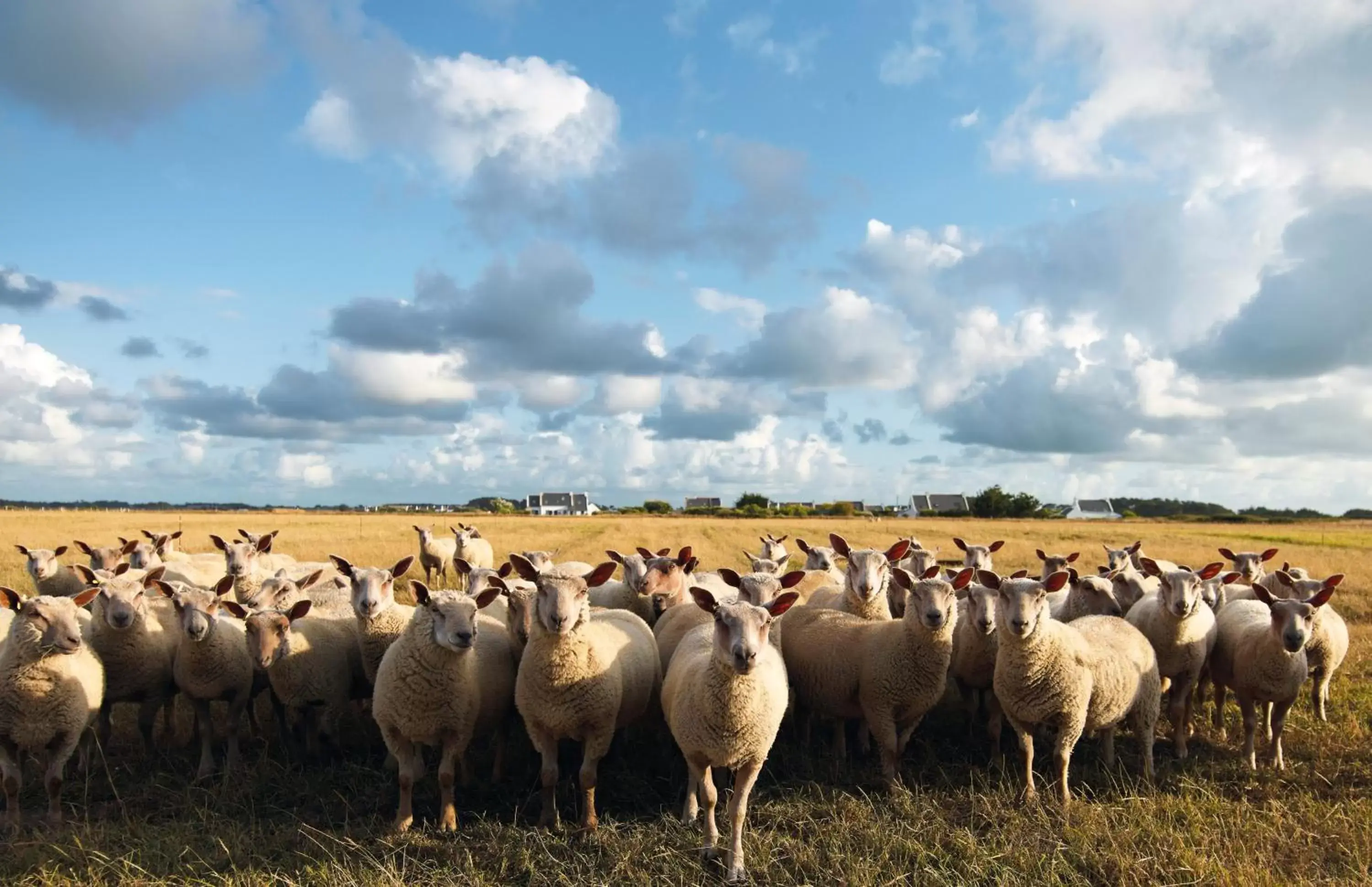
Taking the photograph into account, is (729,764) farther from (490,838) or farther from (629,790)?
(490,838)

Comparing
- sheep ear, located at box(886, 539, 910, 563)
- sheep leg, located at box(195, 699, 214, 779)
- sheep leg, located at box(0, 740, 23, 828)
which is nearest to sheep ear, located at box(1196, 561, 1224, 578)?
sheep ear, located at box(886, 539, 910, 563)

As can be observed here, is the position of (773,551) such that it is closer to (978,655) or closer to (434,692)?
(978,655)

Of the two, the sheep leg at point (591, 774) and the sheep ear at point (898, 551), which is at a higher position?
the sheep ear at point (898, 551)

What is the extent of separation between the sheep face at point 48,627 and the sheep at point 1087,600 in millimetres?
10411

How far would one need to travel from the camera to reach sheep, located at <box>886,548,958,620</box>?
423 inches

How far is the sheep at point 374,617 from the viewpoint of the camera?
903 centimetres

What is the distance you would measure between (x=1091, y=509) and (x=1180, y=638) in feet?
331

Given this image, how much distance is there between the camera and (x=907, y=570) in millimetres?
12422

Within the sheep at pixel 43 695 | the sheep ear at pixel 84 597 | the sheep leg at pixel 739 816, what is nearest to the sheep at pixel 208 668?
the sheep ear at pixel 84 597

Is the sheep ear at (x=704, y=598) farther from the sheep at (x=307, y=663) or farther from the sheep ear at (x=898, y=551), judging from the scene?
the sheep at (x=307, y=663)

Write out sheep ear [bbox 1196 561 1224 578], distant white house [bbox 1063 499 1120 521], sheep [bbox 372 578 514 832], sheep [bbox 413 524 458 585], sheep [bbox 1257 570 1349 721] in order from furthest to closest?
distant white house [bbox 1063 499 1120 521] → sheep [bbox 413 524 458 585] → sheep ear [bbox 1196 561 1224 578] → sheep [bbox 1257 570 1349 721] → sheep [bbox 372 578 514 832]

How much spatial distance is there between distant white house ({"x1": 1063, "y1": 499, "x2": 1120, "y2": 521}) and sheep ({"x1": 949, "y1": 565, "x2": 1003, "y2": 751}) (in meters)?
93.6

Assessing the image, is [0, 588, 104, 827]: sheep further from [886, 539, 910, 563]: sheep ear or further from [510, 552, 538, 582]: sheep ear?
[886, 539, 910, 563]: sheep ear

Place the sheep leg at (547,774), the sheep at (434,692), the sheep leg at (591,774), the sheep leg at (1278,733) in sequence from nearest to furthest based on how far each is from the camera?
the sheep leg at (591,774) < the sheep leg at (547,774) < the sheep at (434,692) < the sheep leg at (1278,733)
